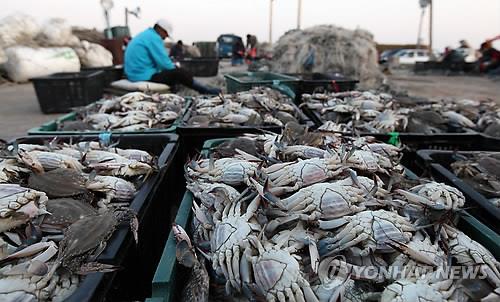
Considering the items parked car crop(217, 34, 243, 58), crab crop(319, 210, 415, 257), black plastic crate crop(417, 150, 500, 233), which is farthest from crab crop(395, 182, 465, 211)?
parked car crop(217, 34, 243, 58)

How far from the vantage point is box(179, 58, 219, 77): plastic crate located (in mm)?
13027

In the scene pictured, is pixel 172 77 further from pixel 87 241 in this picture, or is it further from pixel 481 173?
pixel 87 241

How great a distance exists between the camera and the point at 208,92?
739 cm

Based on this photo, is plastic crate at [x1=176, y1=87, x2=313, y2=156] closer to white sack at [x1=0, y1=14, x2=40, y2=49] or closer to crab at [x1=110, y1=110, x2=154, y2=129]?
crab at [x1=110, y1=110, x2=154, y2=129]

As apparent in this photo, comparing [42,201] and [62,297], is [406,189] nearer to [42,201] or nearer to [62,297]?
[62,297]

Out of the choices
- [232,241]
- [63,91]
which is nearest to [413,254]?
[232,241]

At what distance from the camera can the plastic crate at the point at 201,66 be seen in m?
13.0

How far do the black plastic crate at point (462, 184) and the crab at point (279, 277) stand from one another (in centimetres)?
116

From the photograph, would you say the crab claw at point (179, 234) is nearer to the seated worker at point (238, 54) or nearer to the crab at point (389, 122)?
the crab at point (389, 122)

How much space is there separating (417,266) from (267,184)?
75 cm

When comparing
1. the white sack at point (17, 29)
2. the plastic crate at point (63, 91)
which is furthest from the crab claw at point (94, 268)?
the white sack at point (17, 29)

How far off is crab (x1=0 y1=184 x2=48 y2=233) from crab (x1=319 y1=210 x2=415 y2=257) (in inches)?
53.6

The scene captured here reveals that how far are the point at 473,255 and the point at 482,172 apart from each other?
110 cm

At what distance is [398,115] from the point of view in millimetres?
3736
